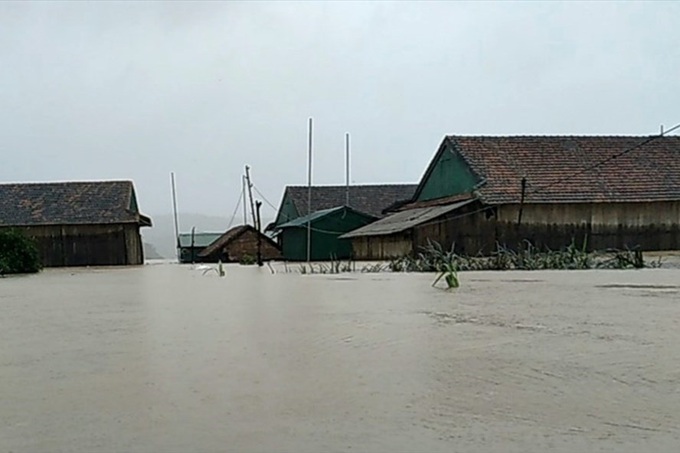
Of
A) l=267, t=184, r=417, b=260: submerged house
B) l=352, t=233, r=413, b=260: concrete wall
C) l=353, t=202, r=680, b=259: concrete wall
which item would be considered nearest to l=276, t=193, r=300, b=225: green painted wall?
l=267, t=184, r=417, b=260: submerged house

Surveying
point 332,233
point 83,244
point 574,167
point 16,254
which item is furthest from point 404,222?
point 83,244

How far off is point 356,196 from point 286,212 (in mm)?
3935

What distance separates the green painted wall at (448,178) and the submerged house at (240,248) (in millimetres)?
8248

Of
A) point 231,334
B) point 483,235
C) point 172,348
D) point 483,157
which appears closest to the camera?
point 172,348

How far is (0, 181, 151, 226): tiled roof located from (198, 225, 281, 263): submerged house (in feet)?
10.0

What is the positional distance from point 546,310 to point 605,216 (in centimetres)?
1623

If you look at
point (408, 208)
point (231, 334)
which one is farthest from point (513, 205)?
point (231, 334)

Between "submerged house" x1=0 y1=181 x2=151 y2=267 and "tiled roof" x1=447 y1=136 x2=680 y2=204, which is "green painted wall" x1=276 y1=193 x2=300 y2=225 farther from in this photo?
"tiled roof" x1=447 y1=136 x2=680 y2=204

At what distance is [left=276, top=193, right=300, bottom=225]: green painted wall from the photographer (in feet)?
117

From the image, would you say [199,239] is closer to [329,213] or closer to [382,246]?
[329,213]

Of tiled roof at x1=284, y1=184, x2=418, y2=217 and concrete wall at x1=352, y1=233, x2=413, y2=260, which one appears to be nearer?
concrete wall at x1=352, y1=233, x2=413, y2=260

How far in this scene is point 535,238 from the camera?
68.5 feet

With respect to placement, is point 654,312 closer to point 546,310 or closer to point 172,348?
point 546,310

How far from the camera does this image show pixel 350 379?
11.7 feet
